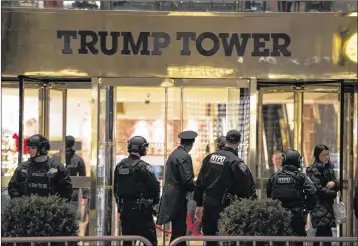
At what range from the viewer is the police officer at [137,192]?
25.9 ft

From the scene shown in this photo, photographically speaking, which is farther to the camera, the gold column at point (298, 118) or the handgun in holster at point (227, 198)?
the gold column at point (298, 118)

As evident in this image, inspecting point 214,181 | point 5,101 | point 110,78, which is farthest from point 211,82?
point 5,101

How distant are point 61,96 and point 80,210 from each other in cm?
167

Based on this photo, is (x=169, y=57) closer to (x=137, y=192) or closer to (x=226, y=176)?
(x=137, y=192)

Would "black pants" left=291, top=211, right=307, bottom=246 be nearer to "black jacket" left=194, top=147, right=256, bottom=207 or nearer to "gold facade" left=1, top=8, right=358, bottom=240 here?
"black jacket" left=194, top=147, right=256, bottom=207

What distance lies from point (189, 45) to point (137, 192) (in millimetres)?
2453

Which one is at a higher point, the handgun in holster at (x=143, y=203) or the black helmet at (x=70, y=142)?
the black helmet at (x=70, y=142)

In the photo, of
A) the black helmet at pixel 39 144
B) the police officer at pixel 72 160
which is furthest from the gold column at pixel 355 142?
the black helmet at pixel 39 144

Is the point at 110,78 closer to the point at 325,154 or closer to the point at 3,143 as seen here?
the point at 3,143

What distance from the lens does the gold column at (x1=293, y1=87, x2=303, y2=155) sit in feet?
32.1

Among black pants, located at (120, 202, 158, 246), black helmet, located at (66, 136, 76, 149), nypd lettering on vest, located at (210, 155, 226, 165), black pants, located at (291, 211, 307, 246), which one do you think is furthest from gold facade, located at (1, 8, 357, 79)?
black pants, located at (291, 211, 307, 246)

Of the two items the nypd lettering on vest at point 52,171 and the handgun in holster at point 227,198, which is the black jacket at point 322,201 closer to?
the handgun in holster at point 227,198

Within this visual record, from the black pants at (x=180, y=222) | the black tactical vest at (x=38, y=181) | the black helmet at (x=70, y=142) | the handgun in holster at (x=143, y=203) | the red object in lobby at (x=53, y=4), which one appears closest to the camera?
the black tactical vest at (x=38, y=181)

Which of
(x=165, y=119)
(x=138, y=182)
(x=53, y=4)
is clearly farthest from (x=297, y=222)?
(x=53, y=4)
